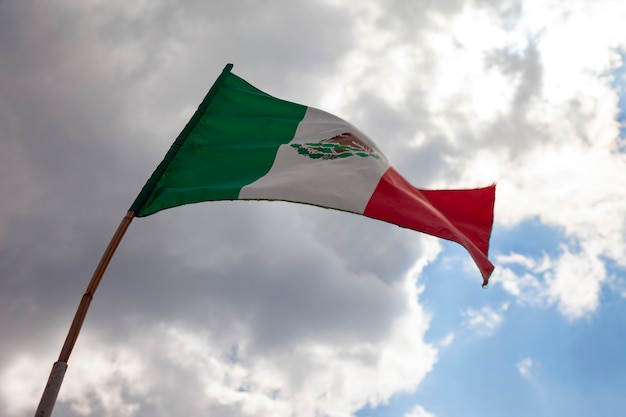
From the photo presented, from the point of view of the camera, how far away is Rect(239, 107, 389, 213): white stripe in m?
11.9

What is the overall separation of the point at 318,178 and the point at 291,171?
26.1 inches

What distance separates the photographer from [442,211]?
1515 cm

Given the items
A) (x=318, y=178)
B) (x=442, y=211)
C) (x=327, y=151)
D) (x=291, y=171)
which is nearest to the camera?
(x=318, y=178)

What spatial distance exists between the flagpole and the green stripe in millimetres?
906

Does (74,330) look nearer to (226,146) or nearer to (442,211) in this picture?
(226,146)

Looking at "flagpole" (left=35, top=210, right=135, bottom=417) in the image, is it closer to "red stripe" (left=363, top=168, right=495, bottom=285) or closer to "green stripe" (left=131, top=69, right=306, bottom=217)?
"green stripe" (left=131, top=69, right=306, bottom=217)

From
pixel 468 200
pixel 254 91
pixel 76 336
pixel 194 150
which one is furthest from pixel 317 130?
pixel 76 336

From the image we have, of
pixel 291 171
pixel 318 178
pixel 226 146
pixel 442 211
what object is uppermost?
pixel 226 146

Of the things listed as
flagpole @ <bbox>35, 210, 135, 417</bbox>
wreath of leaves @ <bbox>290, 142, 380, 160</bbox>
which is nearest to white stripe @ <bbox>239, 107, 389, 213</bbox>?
wreath of leaves @ <bbox>290, 142, 380, 160</bbox>

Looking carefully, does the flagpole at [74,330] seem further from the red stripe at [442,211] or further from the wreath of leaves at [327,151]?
the red stripe at [442,211]

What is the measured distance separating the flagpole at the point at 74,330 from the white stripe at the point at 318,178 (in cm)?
237

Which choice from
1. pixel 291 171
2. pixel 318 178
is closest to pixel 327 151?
pixel 291 171

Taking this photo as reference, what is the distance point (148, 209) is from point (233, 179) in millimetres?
1913

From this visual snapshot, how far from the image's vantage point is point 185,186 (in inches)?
479
